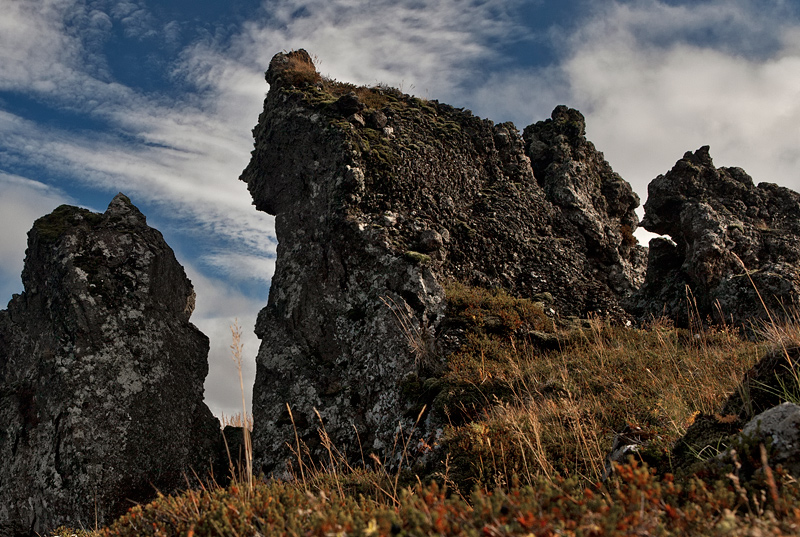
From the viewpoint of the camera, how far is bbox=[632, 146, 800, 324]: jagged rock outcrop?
11.1 m

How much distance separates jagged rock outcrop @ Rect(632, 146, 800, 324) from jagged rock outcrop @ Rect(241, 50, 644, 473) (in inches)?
65.8

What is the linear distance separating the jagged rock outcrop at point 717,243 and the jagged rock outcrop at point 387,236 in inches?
65.8

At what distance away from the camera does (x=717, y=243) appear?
12367 millimetres

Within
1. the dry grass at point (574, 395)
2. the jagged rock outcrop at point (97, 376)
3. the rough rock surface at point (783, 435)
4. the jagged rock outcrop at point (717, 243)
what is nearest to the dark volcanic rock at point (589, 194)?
the jagged rock outcrop at point (717, 243)

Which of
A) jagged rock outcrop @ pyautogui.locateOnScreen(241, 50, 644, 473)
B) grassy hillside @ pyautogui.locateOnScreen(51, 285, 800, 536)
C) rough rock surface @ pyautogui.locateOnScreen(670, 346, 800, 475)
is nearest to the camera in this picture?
grassy hillside @ pyautogui.locateOnScreen(51, 285, 800, 536)

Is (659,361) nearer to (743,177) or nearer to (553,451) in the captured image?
(553,451)

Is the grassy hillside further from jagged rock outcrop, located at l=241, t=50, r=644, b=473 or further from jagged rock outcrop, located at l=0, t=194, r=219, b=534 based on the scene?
jagged rock outcrop, located at l=0, t=194, r=219, b=534

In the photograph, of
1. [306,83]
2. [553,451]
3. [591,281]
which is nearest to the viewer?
[553,451]

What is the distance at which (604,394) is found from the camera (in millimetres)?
6754

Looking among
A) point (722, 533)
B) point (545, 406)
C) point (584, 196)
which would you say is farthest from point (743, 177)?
point (722, 533)

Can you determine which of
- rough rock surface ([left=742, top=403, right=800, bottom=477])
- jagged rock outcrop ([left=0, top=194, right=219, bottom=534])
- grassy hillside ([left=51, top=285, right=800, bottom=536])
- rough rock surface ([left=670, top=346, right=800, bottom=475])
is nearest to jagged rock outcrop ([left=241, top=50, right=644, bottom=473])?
grassy hillside ([left=51, top=285, right=800, bottom=536])

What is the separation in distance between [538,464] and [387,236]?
8.30 m

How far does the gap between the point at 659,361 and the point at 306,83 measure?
14.5 meters

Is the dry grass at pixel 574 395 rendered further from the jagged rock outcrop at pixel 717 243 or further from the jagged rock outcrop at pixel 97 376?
the jagged rock outcrop at pixel 97 376
